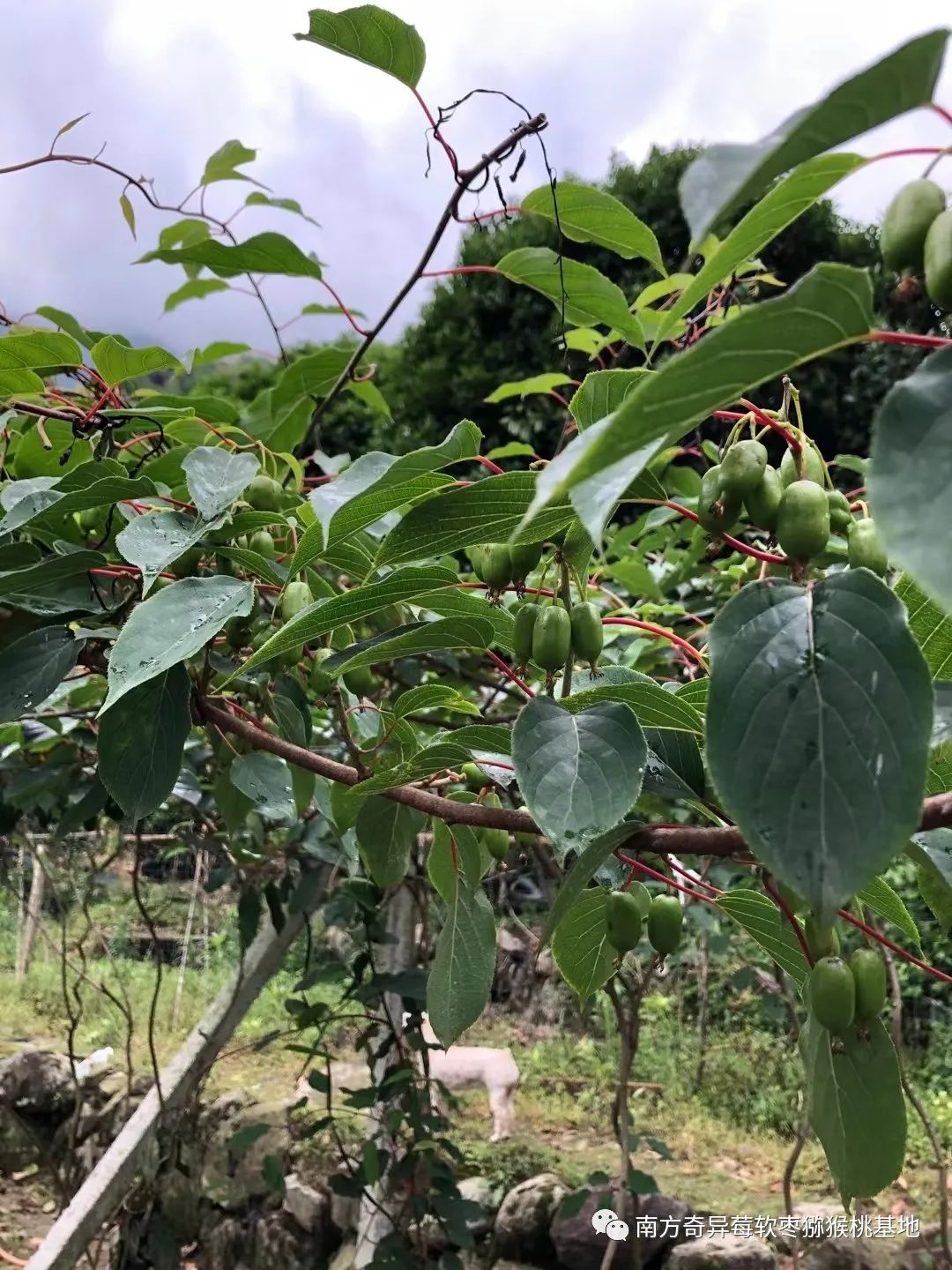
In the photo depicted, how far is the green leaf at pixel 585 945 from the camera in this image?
591mm

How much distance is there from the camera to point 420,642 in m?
0.52

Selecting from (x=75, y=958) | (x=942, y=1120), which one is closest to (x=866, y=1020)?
(x=942, y=1120)

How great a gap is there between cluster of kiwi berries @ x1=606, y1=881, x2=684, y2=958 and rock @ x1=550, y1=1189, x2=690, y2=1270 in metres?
2.32

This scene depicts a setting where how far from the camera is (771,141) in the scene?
0.23m

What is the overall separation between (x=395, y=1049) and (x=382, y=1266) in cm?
37

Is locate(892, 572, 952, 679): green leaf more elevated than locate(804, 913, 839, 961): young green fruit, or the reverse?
locate(892, 572, 952, 679): green leaf

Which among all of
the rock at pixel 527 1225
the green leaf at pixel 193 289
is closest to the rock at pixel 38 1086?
the rock at pixel 527 1225

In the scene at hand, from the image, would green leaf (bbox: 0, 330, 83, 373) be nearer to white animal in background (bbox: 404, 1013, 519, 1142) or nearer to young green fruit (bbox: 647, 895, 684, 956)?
young green fruit (bbox: 647, 895, 684, 956)

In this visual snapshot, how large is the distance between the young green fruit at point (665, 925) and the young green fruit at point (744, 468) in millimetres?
291

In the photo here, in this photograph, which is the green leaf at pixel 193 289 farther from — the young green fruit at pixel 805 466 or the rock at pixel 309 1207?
the rock at pixel 309 1207

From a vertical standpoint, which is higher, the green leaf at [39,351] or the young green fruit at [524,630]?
the green leaf at [39,351]

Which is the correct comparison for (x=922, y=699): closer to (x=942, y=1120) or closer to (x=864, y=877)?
(x=864, y=877)

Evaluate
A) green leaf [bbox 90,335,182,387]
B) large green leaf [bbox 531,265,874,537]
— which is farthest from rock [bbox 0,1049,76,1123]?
large green leaf [bbox 531,265,874,537]

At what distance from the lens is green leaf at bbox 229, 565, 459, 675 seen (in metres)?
0.46
